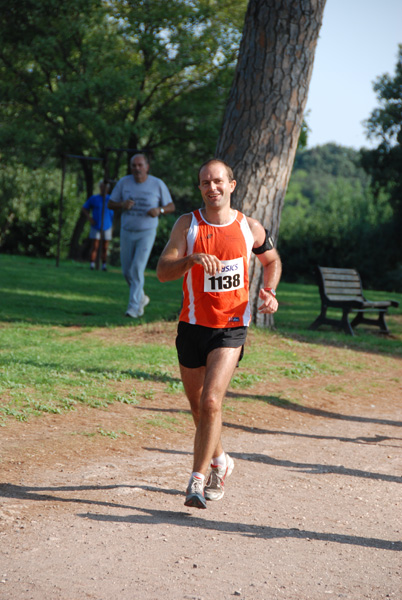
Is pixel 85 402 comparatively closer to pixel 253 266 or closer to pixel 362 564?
pixel 362 564

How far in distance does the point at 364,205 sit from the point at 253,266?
2858 centimetres

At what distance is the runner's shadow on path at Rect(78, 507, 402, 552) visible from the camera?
160 inches

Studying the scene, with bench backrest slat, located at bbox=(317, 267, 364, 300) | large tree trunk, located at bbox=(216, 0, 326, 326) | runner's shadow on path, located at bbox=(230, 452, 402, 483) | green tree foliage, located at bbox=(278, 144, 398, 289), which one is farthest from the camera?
green tree foliage, located at bbox=(278, 144, 398, 289)

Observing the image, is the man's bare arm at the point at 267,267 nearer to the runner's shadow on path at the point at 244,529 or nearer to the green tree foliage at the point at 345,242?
the runner's shadow on path at the point at 244,529

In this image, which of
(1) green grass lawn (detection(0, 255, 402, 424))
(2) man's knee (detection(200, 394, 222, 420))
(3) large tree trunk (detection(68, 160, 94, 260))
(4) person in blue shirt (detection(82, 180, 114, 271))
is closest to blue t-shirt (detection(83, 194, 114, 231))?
(4) person in blue shirt (detection(82, 180, 114, 271))

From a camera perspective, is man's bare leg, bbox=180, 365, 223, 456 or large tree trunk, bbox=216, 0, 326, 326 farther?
large tree trunk, bbox=216, 0, 326, 326

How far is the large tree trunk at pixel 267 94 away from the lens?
10430 mm

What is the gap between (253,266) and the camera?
422 inches

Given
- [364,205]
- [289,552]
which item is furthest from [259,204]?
[364,205]

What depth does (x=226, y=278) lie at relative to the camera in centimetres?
460

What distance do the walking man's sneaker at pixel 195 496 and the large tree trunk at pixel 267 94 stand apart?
649 centimetres

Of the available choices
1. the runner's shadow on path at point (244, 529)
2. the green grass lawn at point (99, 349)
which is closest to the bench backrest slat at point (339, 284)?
the green grass lawn at point (99, 349)

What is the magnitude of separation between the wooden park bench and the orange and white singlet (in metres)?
8.30

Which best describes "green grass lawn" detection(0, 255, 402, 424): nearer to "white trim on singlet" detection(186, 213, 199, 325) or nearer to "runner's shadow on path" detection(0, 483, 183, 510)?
"runner's shadow on path" detection(0, 483, 183, 510)
